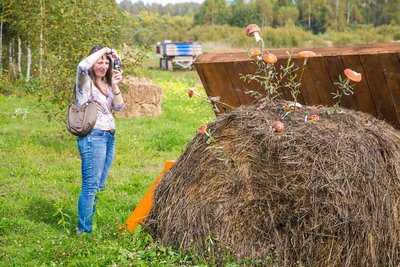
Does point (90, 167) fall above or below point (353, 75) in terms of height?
below

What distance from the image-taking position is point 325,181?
509 cm

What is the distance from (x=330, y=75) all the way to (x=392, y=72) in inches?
22.5

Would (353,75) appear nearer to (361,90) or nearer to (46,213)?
(361,90)

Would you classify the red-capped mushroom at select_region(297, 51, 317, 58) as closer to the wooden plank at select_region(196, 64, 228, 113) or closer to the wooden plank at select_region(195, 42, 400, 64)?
the wooden plank at select_region(195, 42, 400, 64)

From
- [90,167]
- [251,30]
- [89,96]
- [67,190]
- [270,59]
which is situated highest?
[251,30]

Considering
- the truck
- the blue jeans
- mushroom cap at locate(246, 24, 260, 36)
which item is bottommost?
the truck

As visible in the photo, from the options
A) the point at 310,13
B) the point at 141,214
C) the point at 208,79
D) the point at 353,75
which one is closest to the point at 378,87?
the point at 353,75

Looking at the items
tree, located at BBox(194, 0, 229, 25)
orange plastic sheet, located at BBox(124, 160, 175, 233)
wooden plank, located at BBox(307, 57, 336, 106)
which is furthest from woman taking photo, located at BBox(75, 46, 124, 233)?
tree, located at BBox(194, 0, 229, 25)

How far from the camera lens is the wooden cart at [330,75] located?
547 cm

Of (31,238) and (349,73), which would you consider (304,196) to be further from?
(31,238)

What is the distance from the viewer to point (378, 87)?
18.4 feet

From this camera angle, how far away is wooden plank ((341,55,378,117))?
5559 millimetres

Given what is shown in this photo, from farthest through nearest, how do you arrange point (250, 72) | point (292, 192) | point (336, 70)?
point (250, 72), point (336, 70), point (292, 192)

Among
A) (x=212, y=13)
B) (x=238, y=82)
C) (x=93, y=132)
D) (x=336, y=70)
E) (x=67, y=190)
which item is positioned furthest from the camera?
(x=212, y=13)
